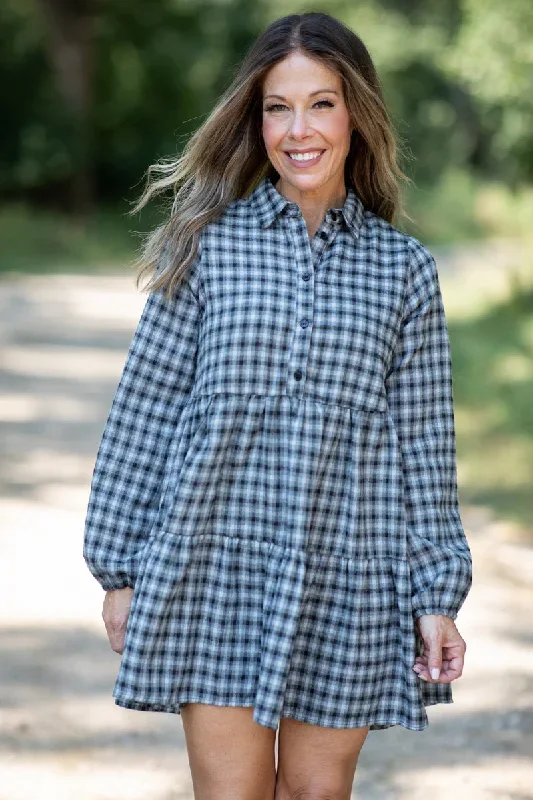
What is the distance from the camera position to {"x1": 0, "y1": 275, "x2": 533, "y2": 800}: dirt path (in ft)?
13.8

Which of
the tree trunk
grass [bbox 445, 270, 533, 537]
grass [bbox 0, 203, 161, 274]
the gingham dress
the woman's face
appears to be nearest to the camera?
the gingham dress

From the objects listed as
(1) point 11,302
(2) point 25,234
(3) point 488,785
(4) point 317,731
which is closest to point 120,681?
(4) point 317,731

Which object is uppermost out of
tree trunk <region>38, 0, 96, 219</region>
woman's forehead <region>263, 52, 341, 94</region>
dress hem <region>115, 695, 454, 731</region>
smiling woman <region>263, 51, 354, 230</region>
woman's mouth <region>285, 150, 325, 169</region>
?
tree trunk <region>38, 0, 96, 219</region>

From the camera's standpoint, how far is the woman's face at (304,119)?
2.84m

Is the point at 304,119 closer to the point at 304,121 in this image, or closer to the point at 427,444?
the point at 304,121

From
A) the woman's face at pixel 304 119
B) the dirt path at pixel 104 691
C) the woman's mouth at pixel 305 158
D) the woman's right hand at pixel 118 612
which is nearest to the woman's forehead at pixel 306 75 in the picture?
the woman's face at pixel 304 119

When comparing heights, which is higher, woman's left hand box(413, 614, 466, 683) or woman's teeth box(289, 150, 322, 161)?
woman's teeth box(289, 150, 322, 161)

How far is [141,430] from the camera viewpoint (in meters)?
2.80

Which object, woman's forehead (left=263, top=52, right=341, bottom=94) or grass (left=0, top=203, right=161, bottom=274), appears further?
grass (left=0, top=203, right=161, bottom=274)

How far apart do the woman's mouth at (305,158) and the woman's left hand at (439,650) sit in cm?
96

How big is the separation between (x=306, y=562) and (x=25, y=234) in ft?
76.8

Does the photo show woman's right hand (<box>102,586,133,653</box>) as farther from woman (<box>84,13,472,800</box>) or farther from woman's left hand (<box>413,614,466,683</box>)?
woman's left hand (<box>413,614,466,683</box>)

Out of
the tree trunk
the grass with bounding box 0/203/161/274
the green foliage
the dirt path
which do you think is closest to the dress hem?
the dirt path

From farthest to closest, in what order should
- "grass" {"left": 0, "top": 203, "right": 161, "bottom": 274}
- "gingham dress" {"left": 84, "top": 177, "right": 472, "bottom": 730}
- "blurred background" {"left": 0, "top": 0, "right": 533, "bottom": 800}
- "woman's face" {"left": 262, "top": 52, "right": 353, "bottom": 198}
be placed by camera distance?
"grass" {"left": 0, "top": 203, "right": 161, "bottom": 274} → "blurred background" {"left": 0, "top": 0, "right": 533, "bottom": 800} → "woman's face" {"left": 262, "top": 52, "right": 353, "bottom": 198} → "gingham dress" {"left": 84, "top": 177, "right": 472, "bottom": 730}
